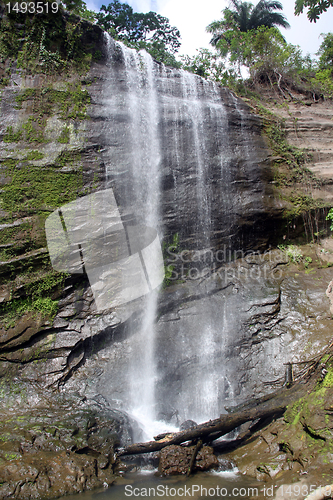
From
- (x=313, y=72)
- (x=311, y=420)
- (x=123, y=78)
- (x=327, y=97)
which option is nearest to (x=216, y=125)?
(x=123, y=78)

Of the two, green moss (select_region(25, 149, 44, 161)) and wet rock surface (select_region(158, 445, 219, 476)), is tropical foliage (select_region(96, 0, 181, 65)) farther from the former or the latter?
wet rock surface (select_region(158, 445, 219, 476))

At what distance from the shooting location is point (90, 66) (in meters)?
10.0

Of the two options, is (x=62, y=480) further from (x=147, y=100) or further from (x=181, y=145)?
(x=147, y=100)

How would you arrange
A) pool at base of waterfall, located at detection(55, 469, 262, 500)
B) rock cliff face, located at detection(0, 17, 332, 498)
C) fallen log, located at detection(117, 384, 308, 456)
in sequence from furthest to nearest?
rock cliff face, located at detection(0, 17, 332, 498) → fallen log, located at detection(117, 384, 308, 456) → pool at base of waterfall, located at detection(55, 469, 262, 500)

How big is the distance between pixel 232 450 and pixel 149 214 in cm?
601

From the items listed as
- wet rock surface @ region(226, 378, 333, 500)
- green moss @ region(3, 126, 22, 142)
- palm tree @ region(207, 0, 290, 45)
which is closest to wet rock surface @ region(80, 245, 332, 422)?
wet rock surface @ region(226, 378, 333, 500)

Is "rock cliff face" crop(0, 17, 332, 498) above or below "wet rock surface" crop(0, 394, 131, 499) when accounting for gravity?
above

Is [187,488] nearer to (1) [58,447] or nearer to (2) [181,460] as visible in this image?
(2) [181,460]

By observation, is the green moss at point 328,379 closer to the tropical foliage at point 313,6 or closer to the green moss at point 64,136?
the tropical foliage at point 313,6

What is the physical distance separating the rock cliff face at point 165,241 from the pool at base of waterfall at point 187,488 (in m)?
0.98

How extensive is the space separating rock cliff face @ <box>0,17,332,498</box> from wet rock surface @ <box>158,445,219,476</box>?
1.16 metres

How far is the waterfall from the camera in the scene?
726 centimetres

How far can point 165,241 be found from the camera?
9.05 meters

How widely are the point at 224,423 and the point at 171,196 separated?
6014 millimetres
